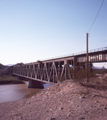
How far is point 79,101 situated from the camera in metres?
9.59

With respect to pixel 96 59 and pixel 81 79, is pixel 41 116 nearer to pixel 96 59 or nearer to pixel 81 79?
pixel 81 79

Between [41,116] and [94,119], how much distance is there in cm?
333

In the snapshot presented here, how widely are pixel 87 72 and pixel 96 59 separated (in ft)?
44.6

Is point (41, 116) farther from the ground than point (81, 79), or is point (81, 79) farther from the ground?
point (81, 79)

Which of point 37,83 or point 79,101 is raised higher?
point 79,101

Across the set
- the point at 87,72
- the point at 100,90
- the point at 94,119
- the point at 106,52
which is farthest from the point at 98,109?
the point at 106,52

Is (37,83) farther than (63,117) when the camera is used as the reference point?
Yes

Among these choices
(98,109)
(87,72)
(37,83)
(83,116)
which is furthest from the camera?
(37,83)

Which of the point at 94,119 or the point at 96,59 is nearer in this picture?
the point at 94,119

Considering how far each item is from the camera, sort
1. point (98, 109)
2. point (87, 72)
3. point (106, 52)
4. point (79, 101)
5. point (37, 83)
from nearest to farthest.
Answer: point (98, 109) < point (79, 101) < point (87, 72) < point (106, 52) < point (37, 83)

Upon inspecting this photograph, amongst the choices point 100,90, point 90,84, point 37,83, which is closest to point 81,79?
point 90,84

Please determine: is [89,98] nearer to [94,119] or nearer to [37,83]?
[94,119]

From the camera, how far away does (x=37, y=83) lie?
53.9m

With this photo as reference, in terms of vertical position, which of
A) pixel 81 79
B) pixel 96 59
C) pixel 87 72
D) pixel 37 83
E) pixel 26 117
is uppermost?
pixel 96 59
